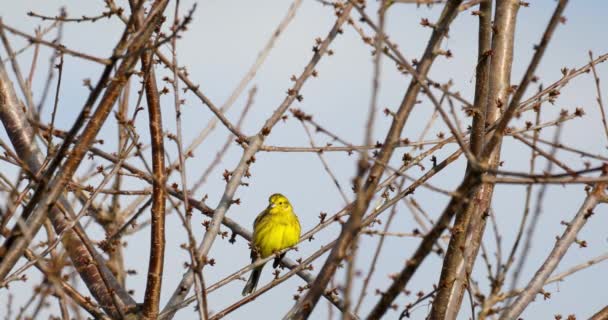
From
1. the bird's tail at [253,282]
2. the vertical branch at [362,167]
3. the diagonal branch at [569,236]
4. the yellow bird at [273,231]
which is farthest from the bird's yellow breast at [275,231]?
the vertical branch at [362,167]

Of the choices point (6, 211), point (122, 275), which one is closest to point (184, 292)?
point (6, 211)

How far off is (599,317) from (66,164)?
2799 mm

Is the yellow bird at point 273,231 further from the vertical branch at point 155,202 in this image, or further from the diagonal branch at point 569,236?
the diagonal branch at point 569,236

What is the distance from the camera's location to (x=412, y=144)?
18.4 ft

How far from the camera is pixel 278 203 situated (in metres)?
9.65

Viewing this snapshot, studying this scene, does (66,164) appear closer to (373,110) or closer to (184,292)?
(184,292)

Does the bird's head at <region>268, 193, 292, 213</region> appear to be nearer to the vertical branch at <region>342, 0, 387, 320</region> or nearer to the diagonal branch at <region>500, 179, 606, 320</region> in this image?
the diagonal branch at <region>500, 179, 606, 320</region>

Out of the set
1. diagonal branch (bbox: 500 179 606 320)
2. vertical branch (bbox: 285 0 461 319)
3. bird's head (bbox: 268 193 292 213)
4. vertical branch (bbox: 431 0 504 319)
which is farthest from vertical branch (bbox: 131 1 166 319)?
bird's head (bbox: 268 193 292 213)

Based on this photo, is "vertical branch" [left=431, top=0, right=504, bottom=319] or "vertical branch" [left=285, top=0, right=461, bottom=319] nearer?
"vertical branch" [left=285, top=0, right=461, bottom=319]

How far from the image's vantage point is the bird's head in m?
9.45

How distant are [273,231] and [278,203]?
0.81 metres

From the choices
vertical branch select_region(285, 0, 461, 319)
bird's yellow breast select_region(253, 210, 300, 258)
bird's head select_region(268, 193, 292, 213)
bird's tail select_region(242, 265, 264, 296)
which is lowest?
vertical branch select_region(285, 0, 461, 319)

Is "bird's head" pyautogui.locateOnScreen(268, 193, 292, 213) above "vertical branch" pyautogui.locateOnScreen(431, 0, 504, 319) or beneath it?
above

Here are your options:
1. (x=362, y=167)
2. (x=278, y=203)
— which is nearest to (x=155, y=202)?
(x=362, y=167)
